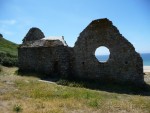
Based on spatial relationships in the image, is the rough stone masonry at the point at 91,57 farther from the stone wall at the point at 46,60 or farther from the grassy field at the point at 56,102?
the grassy field at the point at 56,102

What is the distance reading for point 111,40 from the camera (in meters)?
23.8

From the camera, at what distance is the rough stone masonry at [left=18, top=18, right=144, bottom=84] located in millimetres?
23172

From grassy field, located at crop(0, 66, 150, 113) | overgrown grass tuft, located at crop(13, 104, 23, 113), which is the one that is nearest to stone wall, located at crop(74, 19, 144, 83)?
grassy field, located at crop(0, 66, 150, 113)

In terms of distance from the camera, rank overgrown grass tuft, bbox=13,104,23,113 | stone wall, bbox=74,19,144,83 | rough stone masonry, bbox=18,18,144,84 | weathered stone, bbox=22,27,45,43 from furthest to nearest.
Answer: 1. weathered stone, bbox=22,27,45,43
2. rough stone masonry, bbox=18,18,144,84
3. stone wall, bbox=74,19,144,83
4. overgrown grass tuft, bbox=13,104,23,113

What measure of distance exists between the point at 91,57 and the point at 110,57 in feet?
6.84

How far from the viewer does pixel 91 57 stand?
24859 millimetres

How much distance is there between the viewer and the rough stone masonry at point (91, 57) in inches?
912

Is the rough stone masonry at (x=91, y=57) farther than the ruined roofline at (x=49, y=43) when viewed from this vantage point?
No

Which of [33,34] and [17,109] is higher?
[33,34]

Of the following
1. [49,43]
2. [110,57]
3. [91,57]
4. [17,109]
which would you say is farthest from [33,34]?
[17,109]

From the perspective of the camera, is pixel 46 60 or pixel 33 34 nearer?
pixel 46 60

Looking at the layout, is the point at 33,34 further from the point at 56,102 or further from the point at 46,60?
the point at 56,102

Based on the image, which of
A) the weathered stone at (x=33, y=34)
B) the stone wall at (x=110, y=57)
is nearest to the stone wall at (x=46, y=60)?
the stone wall at (x=110, y=57)

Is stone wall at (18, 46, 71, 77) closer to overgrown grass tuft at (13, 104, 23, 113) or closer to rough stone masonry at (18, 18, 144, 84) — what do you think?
rough stone masonry at (18, 18, 144, 84)
